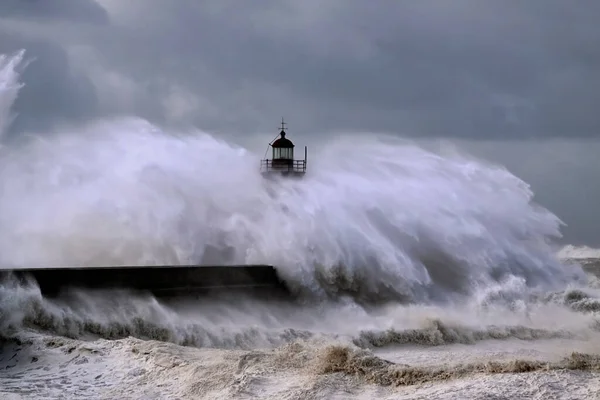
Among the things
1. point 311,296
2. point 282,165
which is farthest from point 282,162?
point 311,296

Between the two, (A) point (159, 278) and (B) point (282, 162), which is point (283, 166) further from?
(A) point (159, 278)

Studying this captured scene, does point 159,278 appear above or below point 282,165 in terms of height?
below

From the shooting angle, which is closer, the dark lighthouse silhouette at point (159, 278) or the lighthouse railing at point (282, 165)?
the dark lighthouse silhouette at point (159, 278)

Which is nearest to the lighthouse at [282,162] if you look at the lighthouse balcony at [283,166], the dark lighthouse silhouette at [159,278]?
the lighthouse balcony at [283,166]

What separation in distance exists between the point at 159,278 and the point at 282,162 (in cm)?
889

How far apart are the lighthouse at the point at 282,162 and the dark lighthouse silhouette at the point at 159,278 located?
5565 millimetres

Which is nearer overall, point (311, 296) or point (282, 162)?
point (311, 296)

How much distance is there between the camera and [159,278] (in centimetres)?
1151

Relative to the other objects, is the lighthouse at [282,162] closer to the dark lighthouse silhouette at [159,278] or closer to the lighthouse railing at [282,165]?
the lighthouse railing at [282,165]

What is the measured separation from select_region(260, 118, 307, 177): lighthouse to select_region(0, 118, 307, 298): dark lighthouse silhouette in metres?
5.57

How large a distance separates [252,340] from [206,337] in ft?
2.24

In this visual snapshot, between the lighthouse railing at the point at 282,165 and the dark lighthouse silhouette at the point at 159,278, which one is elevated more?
the lighthouse railing at the point at 282,165

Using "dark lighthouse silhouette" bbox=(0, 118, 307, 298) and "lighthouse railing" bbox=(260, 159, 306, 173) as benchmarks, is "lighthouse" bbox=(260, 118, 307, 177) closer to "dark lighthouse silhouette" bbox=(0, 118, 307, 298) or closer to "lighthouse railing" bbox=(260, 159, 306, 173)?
"lighthouse railing" bbox=(260, 159, 306, 173)

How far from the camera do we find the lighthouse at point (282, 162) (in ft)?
62.8
